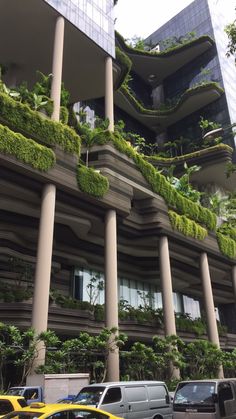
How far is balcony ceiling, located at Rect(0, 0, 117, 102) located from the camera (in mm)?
26359

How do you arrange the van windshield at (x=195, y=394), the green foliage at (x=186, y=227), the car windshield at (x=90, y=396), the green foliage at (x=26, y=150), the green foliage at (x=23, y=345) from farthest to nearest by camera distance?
the green foliage at (x=186, y=227) → the green foliage at (x=26, y=150) → the green foliage at (x=23, y=345) → the car windshield at (x=90, y=396) → the van windshield at (x=195, y=394)

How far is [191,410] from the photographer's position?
11328 millimetres

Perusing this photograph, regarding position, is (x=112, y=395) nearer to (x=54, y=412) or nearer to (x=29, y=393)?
(x=29, y=393)

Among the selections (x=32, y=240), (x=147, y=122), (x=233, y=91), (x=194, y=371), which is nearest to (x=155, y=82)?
(x=147, y=122)

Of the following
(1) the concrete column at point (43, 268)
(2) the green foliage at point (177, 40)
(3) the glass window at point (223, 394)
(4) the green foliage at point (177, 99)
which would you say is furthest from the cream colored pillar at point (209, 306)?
(2) the green foliage at point (177, 40)

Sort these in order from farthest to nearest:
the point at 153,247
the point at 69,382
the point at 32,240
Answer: the point at 153,247 < the point at 32,240 < the point at 69,382

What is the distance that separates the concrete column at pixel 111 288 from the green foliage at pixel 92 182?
5.89 feet

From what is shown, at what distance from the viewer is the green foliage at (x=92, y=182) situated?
→ 894 inches

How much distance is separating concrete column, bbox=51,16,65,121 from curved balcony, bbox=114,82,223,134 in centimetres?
2295

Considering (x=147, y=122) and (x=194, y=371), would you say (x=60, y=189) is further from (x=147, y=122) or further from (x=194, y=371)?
(x=147, y=122)

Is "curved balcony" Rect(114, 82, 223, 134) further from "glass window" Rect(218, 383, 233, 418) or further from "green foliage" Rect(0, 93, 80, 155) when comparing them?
"glass window" Rect(218, 383, 233, 418)

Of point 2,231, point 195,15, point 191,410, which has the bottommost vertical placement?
point 191,410

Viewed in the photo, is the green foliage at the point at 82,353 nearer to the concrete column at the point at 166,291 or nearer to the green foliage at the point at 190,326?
the concrete column at the point at 166,291

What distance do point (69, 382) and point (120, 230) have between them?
44.0ft
